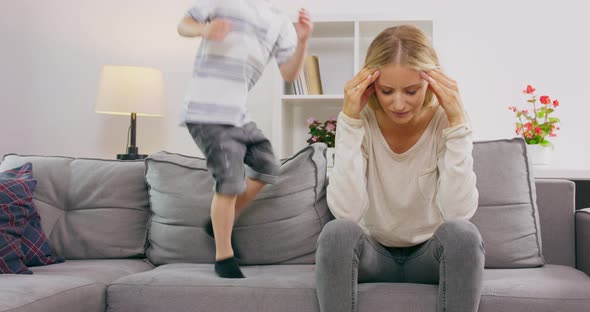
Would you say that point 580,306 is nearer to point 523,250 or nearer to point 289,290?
point 523,250

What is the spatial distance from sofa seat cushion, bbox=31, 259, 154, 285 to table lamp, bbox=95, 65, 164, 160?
3.47ft

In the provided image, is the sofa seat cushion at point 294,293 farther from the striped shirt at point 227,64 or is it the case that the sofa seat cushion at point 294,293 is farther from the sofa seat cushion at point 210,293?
the striped shirt at point 227,64

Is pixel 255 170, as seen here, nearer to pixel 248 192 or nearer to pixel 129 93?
pixel 248 192

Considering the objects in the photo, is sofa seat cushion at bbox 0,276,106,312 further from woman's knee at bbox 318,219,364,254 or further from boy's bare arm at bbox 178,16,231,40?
boy's bare arm at bbox 178,16,231,40

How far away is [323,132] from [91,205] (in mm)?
1200

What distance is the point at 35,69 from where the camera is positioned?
349 centimetres

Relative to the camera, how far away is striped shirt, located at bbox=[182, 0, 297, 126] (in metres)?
2.02

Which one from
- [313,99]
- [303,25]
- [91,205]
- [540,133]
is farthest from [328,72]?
[91,205]

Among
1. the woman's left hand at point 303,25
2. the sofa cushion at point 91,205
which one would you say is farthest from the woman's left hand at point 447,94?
the sofa cushion at point 91,205

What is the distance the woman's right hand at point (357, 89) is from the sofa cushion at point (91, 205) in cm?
95

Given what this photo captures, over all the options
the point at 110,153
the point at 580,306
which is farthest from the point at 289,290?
the point at 110,153

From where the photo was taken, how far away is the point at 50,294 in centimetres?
154

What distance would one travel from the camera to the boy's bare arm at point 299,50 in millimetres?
2014

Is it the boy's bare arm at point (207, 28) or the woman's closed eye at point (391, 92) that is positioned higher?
the boy's bare arm at point (207, 28)
